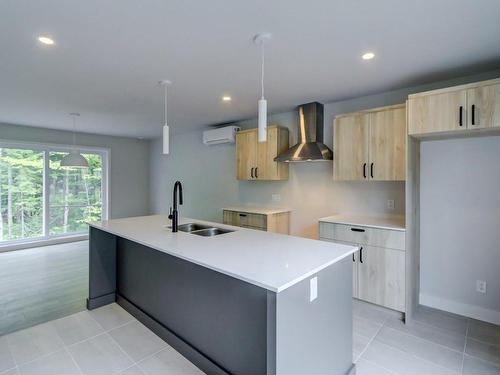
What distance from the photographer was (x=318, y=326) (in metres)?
1.66

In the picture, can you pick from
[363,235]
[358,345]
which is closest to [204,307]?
[358,345]

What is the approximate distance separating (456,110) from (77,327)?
4.02m

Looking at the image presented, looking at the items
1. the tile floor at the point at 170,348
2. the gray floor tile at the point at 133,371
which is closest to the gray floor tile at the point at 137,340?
the tile floor at the point at 170,348

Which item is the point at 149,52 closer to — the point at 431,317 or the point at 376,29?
the point at 376,29

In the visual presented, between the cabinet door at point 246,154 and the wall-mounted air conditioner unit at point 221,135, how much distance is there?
0.66 ft

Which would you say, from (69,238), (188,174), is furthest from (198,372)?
(69,238)

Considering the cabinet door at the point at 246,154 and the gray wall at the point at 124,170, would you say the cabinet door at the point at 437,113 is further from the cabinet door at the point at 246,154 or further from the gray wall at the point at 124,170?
the gray wall at the point at 124,170

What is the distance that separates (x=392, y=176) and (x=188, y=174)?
4.35m

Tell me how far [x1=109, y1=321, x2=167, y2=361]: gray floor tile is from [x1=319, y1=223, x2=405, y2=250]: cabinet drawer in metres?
2.04

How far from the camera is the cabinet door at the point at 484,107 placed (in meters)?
2.28

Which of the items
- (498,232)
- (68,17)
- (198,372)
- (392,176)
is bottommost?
(198,372)

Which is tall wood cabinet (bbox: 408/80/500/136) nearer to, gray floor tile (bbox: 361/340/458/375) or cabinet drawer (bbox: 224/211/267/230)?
gray floor tile (bbox: 361/340/458/375)

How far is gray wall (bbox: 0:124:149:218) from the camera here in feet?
20.7

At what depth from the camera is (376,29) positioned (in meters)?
1.97
